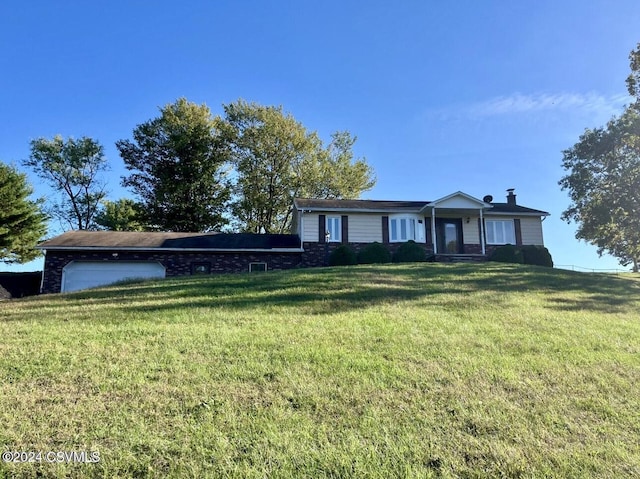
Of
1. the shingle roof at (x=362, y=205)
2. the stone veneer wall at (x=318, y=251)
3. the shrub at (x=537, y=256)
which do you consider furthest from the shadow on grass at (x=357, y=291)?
the shingle roof at (x=362, y=205)

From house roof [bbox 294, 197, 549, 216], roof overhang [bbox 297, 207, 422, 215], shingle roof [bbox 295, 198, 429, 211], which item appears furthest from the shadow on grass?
shingle roof [bbox 295, 198, 429, 211]

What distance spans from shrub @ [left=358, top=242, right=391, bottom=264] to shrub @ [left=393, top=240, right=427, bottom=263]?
0.47 metres

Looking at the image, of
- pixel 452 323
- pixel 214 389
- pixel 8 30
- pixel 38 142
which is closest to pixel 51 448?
pixel 214 389

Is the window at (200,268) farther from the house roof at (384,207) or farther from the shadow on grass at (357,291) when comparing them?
the shadow on grass at (357,291)

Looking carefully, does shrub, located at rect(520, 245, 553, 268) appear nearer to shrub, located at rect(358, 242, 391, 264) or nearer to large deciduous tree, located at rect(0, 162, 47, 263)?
shrub, located at rect(358, 242, 391, 264)

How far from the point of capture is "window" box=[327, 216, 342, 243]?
20578 mm

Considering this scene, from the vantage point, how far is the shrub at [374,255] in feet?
62.3

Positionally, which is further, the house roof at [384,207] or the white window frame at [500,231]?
the white window frame at [500,231]

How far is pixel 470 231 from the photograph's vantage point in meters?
21.6

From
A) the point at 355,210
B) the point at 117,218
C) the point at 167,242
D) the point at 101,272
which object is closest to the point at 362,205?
the point at 355,210

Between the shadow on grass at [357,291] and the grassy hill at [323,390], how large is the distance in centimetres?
47

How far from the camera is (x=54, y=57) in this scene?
1388 centimetres

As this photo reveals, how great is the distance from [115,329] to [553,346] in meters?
6.43

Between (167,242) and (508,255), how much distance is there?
15.4 meters
